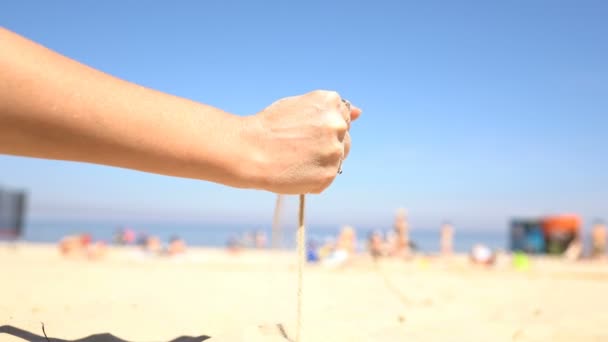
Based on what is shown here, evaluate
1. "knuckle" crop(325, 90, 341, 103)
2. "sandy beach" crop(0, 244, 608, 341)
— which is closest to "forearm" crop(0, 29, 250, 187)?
"knuckle" crop(325, 90, 341, 103)

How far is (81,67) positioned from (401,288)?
5.21m

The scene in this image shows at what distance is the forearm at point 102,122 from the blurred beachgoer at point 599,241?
72.6 ft

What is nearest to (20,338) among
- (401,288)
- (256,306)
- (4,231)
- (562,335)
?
(256,306)

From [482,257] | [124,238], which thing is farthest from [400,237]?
[124,238]

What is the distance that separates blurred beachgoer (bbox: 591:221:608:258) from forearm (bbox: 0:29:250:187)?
72.6ft

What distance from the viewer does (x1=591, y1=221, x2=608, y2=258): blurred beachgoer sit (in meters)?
19.9

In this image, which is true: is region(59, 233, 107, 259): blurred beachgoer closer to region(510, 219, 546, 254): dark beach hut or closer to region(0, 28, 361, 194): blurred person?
region(0, 28, 361, 194): blurred person

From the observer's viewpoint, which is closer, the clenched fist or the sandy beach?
the clenched fist

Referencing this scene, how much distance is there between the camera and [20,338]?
1.92m

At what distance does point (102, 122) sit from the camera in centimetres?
130

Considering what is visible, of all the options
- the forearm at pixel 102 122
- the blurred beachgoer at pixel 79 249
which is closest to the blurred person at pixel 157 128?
the forearm at pixel 102 122

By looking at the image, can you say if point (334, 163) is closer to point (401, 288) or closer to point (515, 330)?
point (515, 330)

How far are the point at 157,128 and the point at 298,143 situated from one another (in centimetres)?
42

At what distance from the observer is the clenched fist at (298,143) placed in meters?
1.51
